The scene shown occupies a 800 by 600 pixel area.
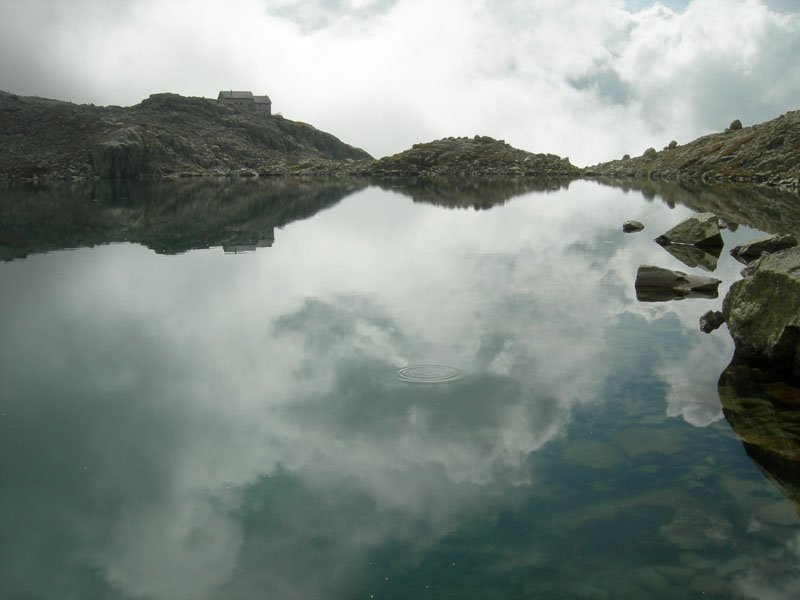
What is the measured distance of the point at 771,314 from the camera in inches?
543

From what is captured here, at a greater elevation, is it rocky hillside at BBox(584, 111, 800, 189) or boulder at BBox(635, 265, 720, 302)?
rocky hillside at BBox(584, 111, 800, 189)

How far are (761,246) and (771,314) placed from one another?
17234 millimetres

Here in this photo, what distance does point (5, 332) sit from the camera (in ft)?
58.3

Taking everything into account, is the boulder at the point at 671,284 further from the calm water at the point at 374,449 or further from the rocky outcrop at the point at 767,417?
the rocky outcrop at the point at 767,417

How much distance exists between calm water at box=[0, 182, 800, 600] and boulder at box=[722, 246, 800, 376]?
967 mm

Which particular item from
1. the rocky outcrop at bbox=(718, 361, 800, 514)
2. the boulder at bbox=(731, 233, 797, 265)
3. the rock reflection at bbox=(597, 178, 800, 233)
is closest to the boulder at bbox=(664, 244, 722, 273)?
the boulder at bbox=(731, 233, 797, 265)

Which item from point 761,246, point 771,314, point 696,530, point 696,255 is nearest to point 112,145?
point 696,255

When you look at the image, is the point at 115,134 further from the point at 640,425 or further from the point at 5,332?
the point at 640,425

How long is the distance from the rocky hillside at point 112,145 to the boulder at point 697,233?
127m

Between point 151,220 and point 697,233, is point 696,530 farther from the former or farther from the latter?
point 151,220

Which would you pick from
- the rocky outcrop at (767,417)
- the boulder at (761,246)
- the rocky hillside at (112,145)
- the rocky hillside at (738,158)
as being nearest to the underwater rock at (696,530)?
the rocky outcrop at (767,417)

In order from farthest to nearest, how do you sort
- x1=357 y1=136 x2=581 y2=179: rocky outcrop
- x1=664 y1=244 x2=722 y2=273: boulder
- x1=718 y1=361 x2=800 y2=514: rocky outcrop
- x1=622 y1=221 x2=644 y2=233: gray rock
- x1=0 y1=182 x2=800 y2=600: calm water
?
1. x1=357 y1=136 x2=581 y2=179: rocky outcrop
2. x1=622 y1=221 x2=644 y2=233: gray rock
3. x1=664 y1=244 x2=722 y2=273: boulder
4. x1=718 y1=361 x2=800 y2=514: rocky outcrop
5. x1=0 y1=182 x2=800 y2=600: calm water

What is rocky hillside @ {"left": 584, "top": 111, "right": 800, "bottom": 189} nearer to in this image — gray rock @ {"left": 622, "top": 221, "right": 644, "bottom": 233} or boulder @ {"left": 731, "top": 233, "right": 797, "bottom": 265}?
gray rock @ {"left": 622, "top": 221, "right": 644, "bottom": 233}

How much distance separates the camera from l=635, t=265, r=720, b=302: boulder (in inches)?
862
